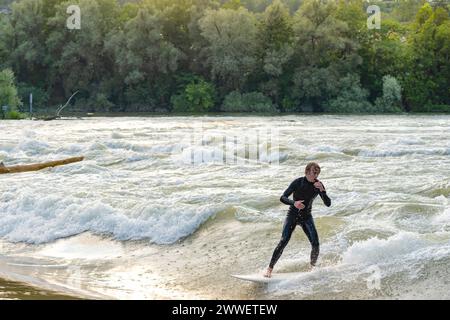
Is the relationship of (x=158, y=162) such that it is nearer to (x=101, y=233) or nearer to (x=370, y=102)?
(x=101, y=233)

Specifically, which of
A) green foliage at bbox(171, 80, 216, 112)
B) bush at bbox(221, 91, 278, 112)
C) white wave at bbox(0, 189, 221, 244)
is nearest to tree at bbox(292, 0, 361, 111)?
bush at bbox(221, 91, 278, 112)

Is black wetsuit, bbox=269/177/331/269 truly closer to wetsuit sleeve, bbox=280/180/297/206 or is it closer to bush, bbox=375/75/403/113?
wetsuit sleeve, bbox=280/180/297/206

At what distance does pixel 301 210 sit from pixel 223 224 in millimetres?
4228

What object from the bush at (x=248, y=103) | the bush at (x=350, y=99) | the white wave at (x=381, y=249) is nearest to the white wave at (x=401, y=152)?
the white wave at (x=381, y=249)

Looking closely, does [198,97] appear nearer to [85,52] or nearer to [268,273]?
[85,52]

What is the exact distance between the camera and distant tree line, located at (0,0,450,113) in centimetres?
6425

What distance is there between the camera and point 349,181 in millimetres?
17266

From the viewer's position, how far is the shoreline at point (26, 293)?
9.27 meters

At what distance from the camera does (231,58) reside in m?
66.4

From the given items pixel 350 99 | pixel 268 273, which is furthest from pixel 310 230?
pixel 350 99

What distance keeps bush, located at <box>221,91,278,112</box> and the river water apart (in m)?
39.9

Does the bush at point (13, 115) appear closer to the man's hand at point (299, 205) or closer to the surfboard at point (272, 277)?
the surfboard at point (272, 277)
